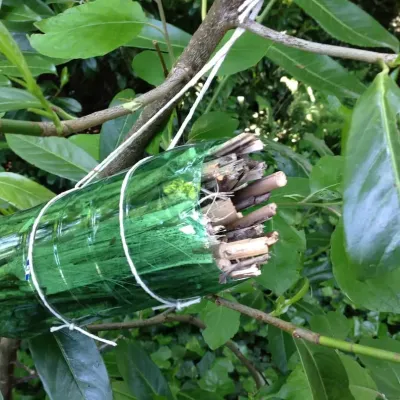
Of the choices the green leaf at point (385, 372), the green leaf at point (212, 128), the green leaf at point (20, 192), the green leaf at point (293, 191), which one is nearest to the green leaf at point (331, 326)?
the green leaf at point (385, 372)

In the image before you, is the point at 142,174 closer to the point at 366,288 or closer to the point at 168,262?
the point at 168,262

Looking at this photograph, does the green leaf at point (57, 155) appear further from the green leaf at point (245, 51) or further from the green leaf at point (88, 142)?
the green leaf at point (245, 51)

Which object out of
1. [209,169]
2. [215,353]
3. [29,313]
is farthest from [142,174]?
[215,353]

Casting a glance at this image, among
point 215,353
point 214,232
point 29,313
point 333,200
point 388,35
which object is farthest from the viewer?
point 215,353

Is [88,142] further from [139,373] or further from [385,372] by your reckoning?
[385,372]

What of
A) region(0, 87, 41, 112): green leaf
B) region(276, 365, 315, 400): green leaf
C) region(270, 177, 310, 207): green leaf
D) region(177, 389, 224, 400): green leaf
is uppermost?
region(0, 87, 41, 112): green leaf

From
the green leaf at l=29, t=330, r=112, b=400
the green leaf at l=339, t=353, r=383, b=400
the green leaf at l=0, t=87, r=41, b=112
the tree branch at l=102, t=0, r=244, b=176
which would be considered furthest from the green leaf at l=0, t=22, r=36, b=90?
the green leaf at l=339, t=353, r=383, b=400

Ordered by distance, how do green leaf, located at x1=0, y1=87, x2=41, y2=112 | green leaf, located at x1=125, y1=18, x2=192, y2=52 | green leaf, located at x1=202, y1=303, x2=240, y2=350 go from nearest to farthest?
green leaf, located at x1=0, y1=87, x2=41, y2=112 < green leaf, located at x1=125, y1=18, x2=192, y2=52 < green leaf, located at x1=202, y1=303, x2=240, y2=350

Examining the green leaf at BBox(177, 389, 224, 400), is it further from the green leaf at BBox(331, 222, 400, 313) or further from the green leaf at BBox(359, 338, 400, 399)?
the green leaf at BBox(331, 222, 400, 313)
